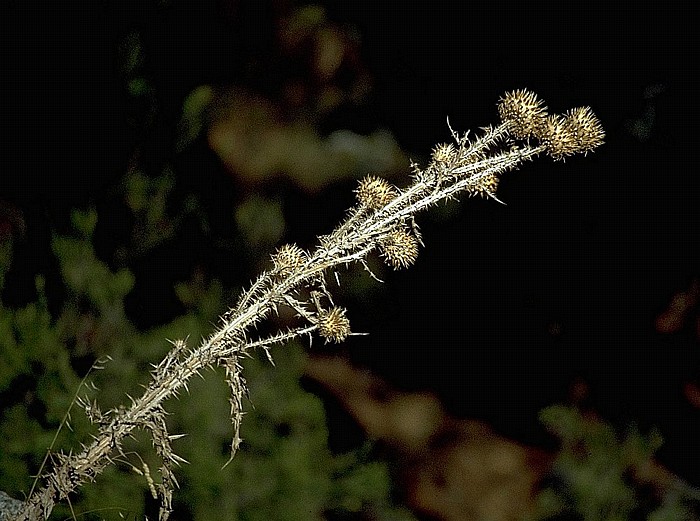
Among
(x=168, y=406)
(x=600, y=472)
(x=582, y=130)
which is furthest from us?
(x=168, y=406)

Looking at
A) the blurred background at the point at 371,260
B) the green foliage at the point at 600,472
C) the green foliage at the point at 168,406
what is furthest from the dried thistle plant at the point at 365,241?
the green foliage at the point at 600,472

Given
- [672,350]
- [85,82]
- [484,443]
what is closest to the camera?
[672,350]

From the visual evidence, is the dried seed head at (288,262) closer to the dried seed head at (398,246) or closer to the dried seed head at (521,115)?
the dried seed head at (398,246)

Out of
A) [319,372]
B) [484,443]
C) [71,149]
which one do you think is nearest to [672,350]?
[484,443]

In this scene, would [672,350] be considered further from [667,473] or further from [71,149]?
[71,149]

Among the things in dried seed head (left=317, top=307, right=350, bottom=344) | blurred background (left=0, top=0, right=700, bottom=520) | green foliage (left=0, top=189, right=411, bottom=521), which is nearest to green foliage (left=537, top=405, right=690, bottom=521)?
blurred background (left=0, top=0, right=700, bottom=520)

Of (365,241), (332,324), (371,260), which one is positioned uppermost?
(371,260)

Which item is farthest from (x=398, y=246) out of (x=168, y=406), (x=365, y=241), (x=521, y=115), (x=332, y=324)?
(x=168, y=406)

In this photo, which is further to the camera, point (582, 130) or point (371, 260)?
point (371, 260)

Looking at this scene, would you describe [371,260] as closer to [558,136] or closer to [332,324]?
A: [332,324]
